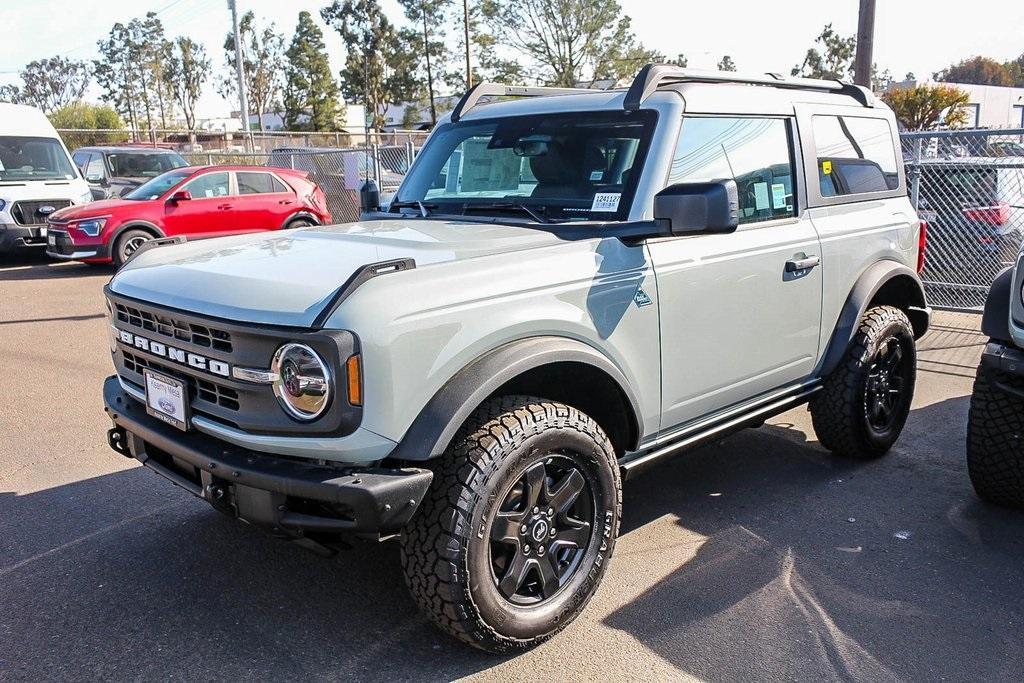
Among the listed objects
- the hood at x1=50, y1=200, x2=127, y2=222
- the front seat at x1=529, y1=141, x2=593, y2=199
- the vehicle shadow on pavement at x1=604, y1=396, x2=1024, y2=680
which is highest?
the front seat at x1=529, y1=141, x2=593, y2=199

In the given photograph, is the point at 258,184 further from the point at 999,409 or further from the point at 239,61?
the point at 239,61

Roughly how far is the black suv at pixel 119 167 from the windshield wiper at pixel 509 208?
14.0 m

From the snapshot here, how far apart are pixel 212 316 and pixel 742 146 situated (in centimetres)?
258

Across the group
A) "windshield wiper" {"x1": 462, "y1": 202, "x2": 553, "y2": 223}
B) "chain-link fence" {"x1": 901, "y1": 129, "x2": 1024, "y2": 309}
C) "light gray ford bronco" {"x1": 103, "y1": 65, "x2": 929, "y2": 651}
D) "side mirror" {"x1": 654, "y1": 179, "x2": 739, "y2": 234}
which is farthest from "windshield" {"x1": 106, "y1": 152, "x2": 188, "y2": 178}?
"side mirror" {"x1": 654, "y1": 179, "x2": 739, "y2": 234}

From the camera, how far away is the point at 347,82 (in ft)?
223

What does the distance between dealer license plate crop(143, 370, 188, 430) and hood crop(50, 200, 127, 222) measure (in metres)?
10.3

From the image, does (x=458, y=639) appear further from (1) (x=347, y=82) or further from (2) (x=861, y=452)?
(1) (x=347, y=82)

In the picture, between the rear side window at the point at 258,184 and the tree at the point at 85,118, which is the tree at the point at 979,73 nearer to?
the tree at the point at 85,118

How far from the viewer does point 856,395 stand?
4.79m

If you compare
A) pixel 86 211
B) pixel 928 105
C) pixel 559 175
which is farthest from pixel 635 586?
pixel 928 105

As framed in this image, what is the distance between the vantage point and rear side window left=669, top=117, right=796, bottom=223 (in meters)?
3.95

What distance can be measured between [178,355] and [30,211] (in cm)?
1217

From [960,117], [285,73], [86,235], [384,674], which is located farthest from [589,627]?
[285,73]

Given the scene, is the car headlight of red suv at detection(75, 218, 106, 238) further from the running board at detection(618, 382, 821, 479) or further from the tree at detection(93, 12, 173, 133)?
the tree at detection(93, 12, 173, 133)
